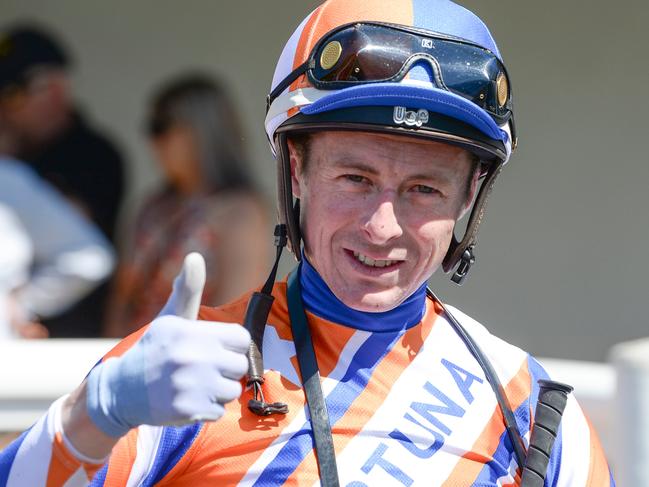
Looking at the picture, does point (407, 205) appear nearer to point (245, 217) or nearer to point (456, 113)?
point (456, 113)

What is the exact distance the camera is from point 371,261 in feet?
6.91

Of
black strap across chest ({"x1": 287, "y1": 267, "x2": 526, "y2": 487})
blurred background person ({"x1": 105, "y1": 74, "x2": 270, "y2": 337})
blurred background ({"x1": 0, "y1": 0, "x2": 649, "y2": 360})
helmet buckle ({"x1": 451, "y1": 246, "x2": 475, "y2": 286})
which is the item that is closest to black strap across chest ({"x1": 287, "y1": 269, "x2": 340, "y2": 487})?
black strap across chest ({"x1": 287, "y1": 267, "x2": 526, "y2": 487})

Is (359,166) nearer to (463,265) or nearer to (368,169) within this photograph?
(368,169)

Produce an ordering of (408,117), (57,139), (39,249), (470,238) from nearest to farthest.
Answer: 1. (408,117)
2. (470,238)
3. (39,249)
4. (57,139)

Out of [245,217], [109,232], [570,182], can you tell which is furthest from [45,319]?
[570,182]

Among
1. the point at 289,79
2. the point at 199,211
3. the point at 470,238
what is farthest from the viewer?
the point at 199,211

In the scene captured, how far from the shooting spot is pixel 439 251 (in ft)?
7.16

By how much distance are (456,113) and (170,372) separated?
2.50 feet

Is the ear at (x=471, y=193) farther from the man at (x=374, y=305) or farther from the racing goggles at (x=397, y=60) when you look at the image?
the racing goggles at (x=397, y=60)

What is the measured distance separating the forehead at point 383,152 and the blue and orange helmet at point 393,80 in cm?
4

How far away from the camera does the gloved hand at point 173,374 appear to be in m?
1.63

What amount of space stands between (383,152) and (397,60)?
16cm

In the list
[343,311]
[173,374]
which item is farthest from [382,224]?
[173,374]

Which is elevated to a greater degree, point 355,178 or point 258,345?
point 355,178
